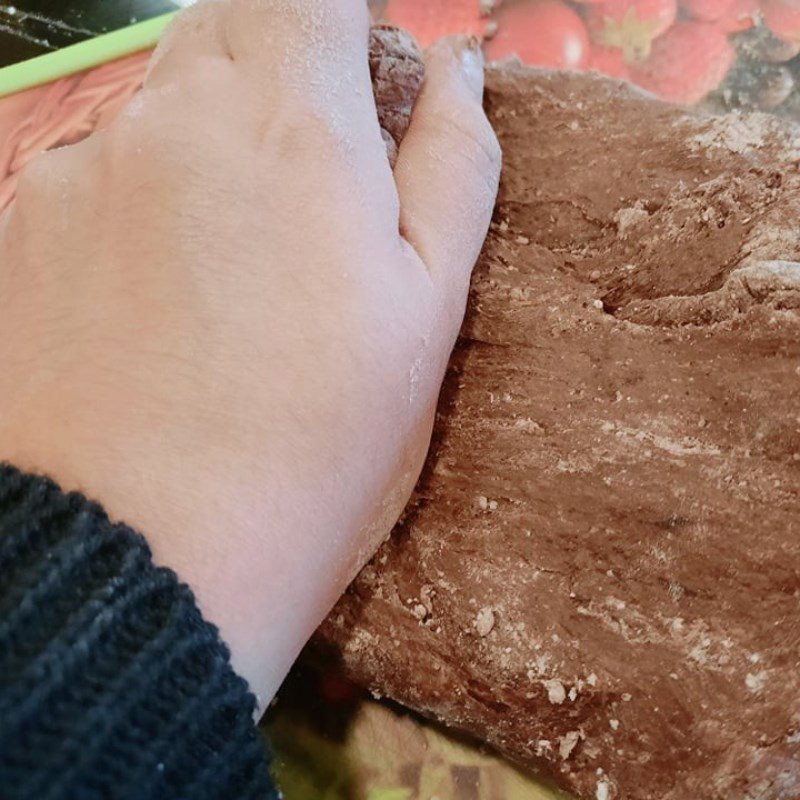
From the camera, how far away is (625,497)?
2.74 ft

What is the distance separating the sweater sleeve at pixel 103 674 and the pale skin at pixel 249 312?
0.04 metres

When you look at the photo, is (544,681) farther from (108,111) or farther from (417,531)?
(108,111)

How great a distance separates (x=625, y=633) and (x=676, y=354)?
296 mm

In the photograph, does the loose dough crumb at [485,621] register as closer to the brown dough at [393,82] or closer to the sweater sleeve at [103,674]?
the sweater sleeve at [103,674]

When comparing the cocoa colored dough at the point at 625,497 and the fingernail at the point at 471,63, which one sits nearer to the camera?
the cocoa colored dough at the point at 625,497

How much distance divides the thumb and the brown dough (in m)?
0.01

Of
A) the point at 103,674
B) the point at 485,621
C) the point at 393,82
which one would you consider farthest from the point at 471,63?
the point at 103,674

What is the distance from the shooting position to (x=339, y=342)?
2.53 ft

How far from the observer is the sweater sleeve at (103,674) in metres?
0.55

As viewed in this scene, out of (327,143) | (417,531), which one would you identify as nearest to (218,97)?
(327,143)

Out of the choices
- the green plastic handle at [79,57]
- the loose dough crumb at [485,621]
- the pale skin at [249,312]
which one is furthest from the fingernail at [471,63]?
the green plastic handle at [79,57]

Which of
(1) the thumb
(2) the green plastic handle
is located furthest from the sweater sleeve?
(2) the green plastic handle

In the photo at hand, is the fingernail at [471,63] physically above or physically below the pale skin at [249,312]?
above

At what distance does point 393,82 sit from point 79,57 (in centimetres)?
94
